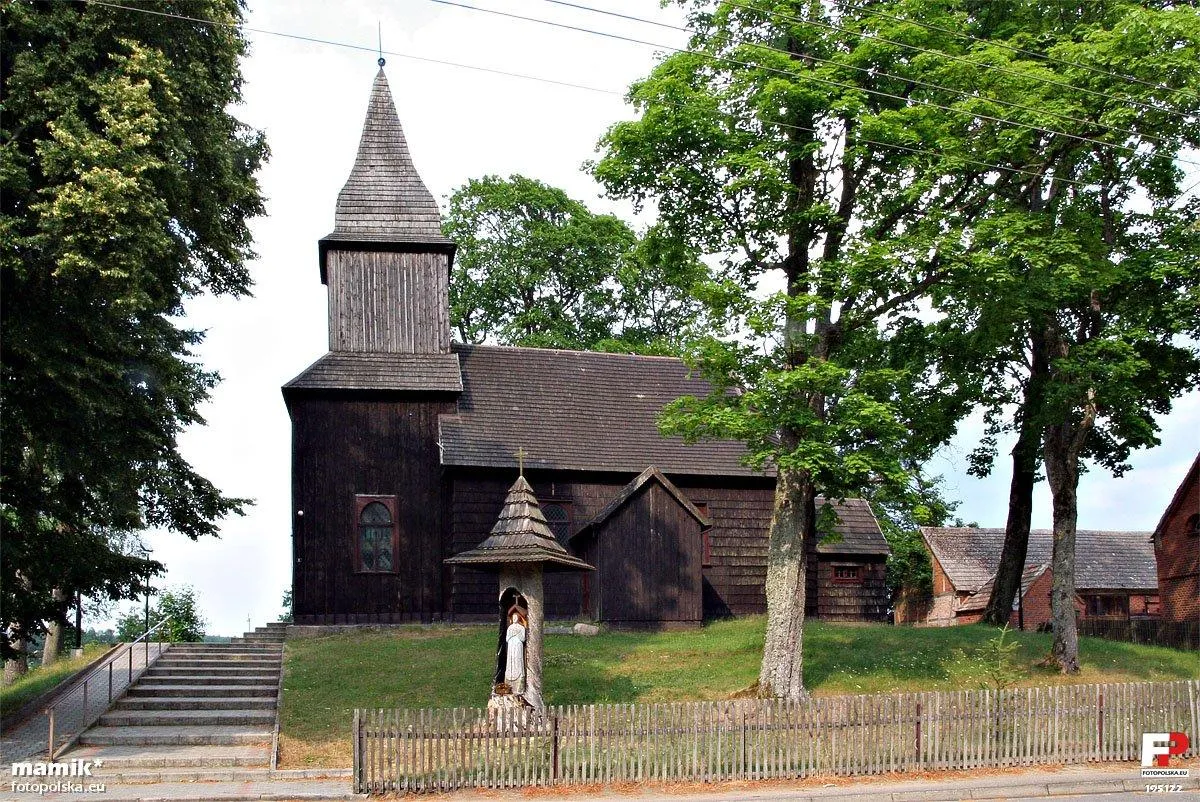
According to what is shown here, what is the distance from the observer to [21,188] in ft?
57.7

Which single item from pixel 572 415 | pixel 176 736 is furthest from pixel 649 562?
pixel 176 736

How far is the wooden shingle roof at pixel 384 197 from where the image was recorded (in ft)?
106

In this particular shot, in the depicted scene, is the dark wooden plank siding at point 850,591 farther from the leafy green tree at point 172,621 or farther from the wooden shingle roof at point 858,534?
the leafy green tree at point 172,621

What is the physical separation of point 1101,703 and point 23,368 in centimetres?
1772

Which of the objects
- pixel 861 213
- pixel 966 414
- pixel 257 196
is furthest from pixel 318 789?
pixel 966 414

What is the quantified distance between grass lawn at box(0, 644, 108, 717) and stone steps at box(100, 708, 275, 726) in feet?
8.29

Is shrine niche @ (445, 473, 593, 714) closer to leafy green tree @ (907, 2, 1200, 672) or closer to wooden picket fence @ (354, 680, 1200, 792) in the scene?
wooden picket fence @ (354, 680, 1200, 792)

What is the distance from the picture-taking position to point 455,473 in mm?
29766

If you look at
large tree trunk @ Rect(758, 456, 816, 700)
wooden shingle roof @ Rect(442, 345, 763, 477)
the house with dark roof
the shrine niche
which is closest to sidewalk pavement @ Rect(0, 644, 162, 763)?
the shrine niche

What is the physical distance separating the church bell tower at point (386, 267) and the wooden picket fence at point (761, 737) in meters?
16.1

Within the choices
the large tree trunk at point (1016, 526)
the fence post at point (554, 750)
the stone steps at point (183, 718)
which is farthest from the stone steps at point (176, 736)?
the large tree trunk at point (1016, 526)

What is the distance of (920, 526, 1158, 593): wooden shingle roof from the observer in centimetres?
4803

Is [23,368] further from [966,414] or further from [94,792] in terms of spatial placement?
[966,414]

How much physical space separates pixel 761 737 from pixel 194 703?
10867 mm
